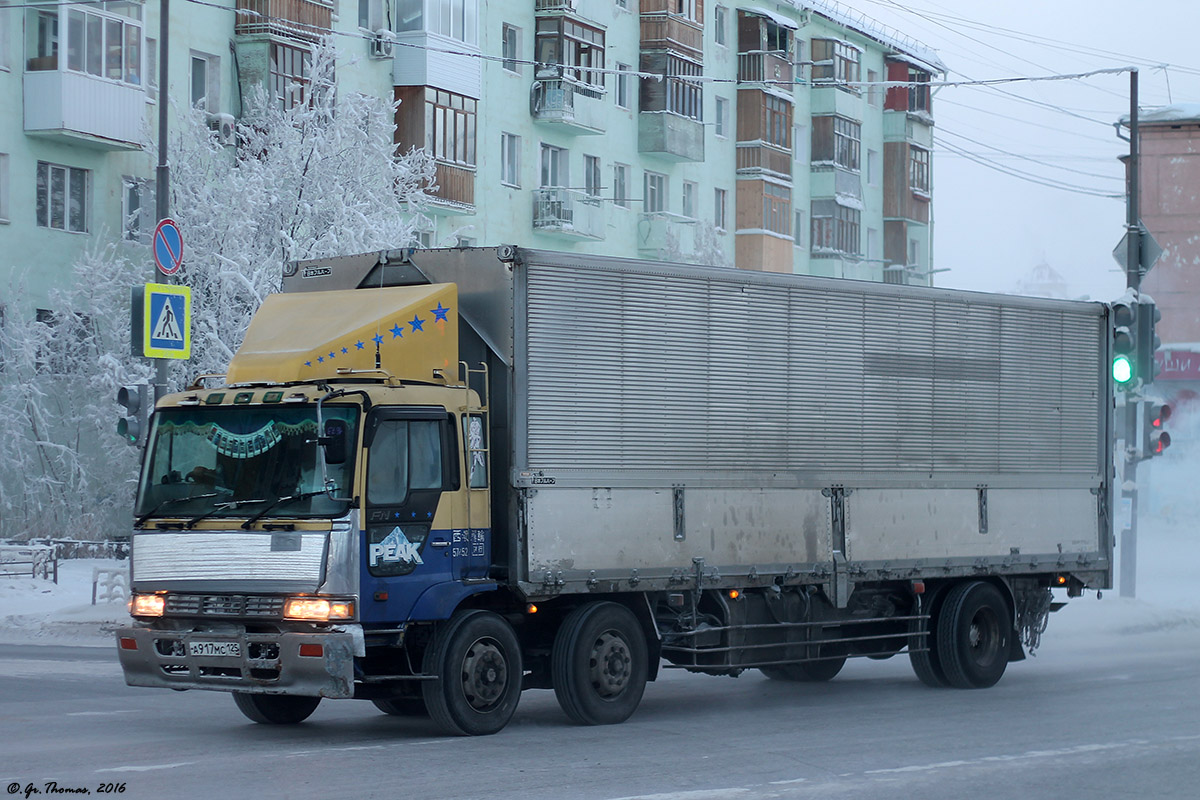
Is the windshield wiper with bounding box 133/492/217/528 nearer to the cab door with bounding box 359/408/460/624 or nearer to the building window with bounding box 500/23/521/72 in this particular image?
the cab door with bounding box 359/408/460/624

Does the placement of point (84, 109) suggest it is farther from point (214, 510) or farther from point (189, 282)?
point (214, 510)

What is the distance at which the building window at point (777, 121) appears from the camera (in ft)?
180

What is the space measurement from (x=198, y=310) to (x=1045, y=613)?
2101cm

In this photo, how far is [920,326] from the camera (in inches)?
612

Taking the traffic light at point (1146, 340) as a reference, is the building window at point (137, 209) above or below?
above

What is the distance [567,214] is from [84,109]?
15.0 meters

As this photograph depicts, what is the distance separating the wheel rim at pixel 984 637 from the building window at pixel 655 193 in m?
35.0

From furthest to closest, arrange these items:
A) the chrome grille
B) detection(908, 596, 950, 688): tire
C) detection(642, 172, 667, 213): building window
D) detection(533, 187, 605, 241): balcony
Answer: detection(642, 172, 667, 213): building window < detection(533, 187, 605, 241): balcony < detection(908, 596, 950, 688): tire < the chrome grille

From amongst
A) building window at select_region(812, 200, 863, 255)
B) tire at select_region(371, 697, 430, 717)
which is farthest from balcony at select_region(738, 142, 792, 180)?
tire at select_region(371, 697, 430, 717)

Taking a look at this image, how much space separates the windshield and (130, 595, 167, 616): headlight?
1.81 feet

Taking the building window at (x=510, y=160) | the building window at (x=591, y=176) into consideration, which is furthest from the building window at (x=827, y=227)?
the building window at (x=510, y=160)

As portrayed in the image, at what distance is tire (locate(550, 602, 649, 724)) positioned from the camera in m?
12.6

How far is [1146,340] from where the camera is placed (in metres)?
22.6

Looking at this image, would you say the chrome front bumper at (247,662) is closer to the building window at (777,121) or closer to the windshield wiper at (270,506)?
the windshield wiper at (270,506)
